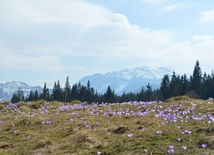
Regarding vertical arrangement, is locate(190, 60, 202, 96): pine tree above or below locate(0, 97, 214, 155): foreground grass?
above

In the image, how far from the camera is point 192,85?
344 ft

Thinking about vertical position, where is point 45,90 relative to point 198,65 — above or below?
below

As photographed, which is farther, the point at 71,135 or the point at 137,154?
the point at 71,135

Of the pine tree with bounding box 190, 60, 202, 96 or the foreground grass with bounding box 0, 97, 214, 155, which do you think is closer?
the foreground grass with bounding box 0, 97, 214, 155

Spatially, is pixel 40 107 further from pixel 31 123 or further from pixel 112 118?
pixel 112 118

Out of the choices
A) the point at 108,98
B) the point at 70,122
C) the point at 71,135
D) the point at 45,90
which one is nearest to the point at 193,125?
the point at 71,135

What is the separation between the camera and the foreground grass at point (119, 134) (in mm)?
7684

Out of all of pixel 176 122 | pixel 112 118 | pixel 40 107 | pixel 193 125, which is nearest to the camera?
pixel 193 125

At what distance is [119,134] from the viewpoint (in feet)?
30.6

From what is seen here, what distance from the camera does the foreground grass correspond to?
7684 millimetres

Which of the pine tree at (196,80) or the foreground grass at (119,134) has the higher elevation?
the pine tree at (196,80)

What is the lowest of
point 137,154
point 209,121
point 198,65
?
point 137,154

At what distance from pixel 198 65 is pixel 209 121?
102059 millimetres

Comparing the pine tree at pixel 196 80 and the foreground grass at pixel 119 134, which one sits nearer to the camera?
the foreground grass at pixel 119 134
